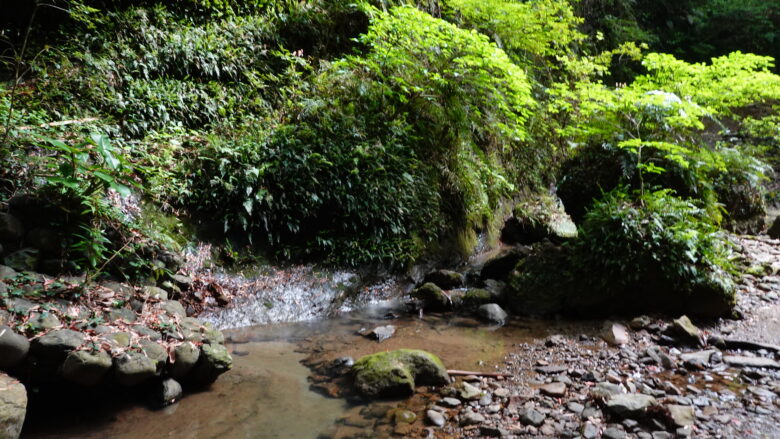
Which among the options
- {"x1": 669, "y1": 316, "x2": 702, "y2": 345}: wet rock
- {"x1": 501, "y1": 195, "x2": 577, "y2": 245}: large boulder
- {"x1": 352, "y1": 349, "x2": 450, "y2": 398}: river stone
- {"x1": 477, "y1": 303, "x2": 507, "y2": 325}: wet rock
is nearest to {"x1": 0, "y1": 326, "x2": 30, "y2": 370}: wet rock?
{"x1": 352, "y1": 349, "x2": 450, "y2": 398}: river stone

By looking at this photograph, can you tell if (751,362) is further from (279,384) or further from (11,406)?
(11,406)

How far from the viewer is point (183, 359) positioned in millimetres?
3637

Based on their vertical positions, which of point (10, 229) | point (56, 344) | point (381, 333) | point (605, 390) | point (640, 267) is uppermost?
point (10, 229)

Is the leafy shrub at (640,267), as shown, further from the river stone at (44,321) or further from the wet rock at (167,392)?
the river stone at (44,321)

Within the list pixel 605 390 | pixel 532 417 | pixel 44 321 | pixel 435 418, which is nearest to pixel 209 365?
pixel 44 321

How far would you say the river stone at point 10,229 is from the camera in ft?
12.3

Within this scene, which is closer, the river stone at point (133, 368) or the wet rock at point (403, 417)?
the river stone at point (133, 368)

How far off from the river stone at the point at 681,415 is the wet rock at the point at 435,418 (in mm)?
1764

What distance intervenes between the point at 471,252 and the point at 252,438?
708cm

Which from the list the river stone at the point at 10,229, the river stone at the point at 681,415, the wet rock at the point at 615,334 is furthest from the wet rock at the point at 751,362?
the river stone at the point at 10,229

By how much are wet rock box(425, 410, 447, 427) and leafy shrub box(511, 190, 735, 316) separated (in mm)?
3320

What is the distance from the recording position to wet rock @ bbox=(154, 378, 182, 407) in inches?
137

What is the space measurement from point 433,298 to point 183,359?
3.99 metres

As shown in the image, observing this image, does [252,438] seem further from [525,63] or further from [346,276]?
[525,63]
